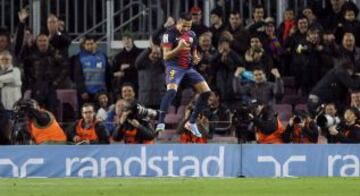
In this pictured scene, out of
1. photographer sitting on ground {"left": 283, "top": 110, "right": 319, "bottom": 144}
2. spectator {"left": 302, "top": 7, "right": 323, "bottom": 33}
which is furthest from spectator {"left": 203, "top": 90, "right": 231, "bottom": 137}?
spectator {"left": 302, "top": 7, "right": 323, "bottom": 33}

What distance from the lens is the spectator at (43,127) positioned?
68.7ft

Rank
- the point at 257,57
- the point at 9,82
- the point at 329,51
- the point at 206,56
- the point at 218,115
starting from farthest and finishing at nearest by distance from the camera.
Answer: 1. the point at 329,51
2. the point at 206,56
3. the point at 257,57
4. the point at 9,82
5. the point at 218,115

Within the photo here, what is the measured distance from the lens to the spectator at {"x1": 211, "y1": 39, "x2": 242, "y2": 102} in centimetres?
2258

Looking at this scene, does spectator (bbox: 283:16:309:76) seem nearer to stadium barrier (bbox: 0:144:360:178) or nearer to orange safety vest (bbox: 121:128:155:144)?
stadium barrier (bbox: 0:144:360:178)

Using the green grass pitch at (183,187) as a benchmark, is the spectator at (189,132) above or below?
above

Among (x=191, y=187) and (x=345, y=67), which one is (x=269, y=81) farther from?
(x=191, y=187)

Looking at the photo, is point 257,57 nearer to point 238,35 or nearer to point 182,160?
point 238,35

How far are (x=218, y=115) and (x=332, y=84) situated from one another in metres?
2.29

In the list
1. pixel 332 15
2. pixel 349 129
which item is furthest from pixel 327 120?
pixel 332 15

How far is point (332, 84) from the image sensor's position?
73.0ft

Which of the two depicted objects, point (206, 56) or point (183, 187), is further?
point (206, 56)

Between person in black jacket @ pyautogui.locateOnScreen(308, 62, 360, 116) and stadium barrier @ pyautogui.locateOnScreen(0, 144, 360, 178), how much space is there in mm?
1983

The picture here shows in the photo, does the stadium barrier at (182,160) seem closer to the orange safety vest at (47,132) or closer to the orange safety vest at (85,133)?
the orange safety vest at (85,133)

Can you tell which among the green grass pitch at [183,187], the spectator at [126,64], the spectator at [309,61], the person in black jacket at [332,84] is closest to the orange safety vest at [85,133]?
the spectator at [126,64]
